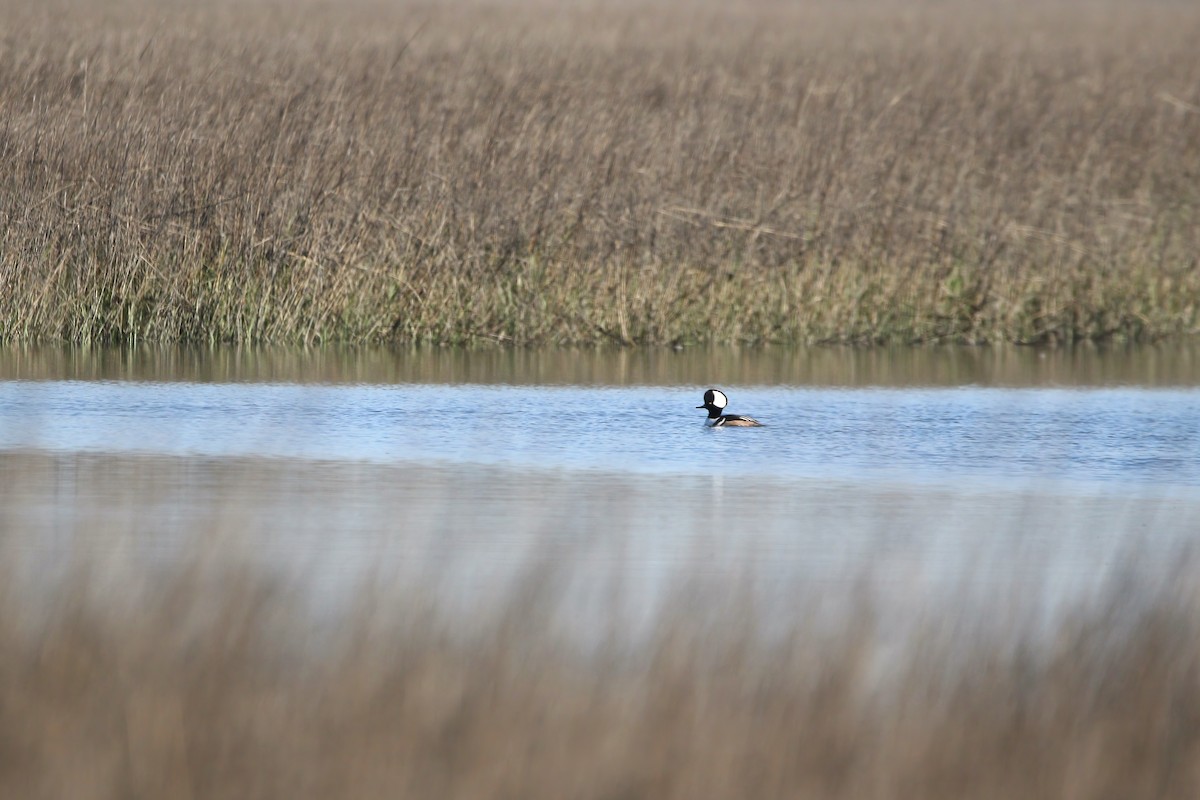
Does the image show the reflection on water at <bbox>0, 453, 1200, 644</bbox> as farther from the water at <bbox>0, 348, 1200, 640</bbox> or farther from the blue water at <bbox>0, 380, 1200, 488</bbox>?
the blue water at <bbox>0, 380, 1200, 488</bbox>

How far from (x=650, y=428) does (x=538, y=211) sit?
4.67 m

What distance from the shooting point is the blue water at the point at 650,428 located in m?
9.45

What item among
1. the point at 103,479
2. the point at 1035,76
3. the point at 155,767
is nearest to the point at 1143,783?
the point at 155,767

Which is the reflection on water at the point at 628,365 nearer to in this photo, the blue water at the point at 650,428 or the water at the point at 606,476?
the water at the point at 606,476

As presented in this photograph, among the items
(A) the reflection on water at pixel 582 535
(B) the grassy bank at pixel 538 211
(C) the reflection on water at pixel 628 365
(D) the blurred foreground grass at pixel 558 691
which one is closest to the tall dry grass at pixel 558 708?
(D) the blurred foreground grass at pixel 558 691

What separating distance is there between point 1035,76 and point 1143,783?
16.7 meters

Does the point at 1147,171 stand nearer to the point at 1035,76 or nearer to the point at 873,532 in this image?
the point at 1035,76

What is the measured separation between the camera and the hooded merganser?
10.5m

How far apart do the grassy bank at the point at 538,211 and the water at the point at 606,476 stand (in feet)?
2.05

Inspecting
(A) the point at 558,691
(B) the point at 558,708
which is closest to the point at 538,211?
(A) the point at 558,691

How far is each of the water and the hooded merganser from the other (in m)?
0.11

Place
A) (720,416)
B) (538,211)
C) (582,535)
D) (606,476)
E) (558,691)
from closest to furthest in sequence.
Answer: (558,691), (582,535), (606,476), (720,416), (538,211)

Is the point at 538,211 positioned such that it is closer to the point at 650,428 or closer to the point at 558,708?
the point at 650,428

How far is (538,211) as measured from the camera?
49.5 ft
